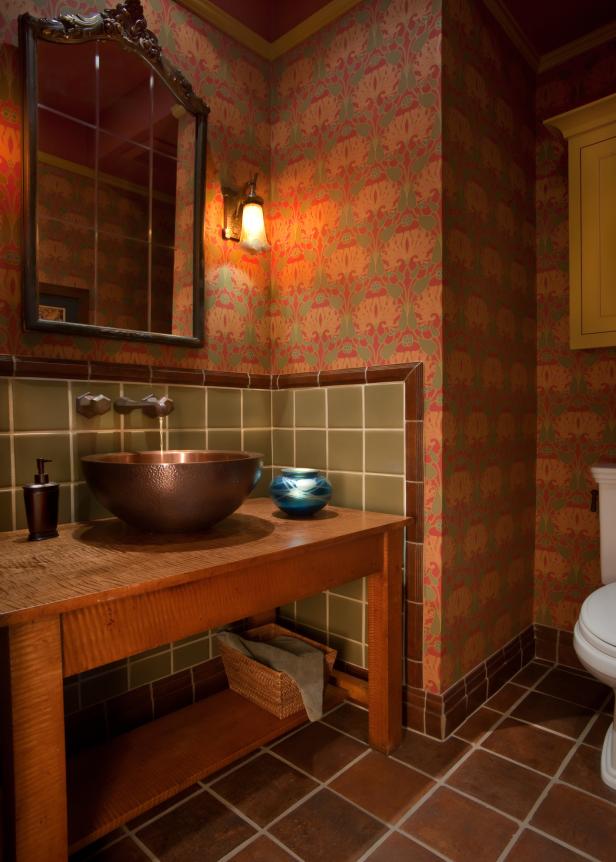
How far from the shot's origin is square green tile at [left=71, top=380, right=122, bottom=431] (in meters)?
1.49

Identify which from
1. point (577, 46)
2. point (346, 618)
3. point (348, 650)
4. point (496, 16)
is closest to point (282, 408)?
point (346, 618)

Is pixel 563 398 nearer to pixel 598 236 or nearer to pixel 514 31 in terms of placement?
pixel 598 236

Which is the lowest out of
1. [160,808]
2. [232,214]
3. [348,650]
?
[160,808]

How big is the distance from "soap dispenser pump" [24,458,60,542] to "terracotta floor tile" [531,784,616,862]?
132cm

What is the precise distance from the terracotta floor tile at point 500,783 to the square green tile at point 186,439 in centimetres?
119

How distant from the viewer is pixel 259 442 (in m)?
2.00

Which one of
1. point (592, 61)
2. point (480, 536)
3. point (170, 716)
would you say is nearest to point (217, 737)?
point (170, 716)

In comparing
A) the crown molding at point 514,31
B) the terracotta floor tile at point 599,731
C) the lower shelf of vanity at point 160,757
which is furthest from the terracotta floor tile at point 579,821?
the crown molding at point 514,31

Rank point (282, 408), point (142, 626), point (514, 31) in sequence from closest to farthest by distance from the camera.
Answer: point (142, 626) < point (514, 31) < point (282, 408)

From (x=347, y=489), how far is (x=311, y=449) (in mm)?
212

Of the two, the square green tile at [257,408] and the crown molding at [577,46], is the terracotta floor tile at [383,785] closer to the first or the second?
the square green tile at [257,408]

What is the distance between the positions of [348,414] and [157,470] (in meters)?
0.81

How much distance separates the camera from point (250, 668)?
163cm

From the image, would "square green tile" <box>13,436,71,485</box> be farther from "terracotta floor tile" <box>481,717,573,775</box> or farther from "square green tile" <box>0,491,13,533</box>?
"terracotta floor tile" <box>481,717,573,775</box>
